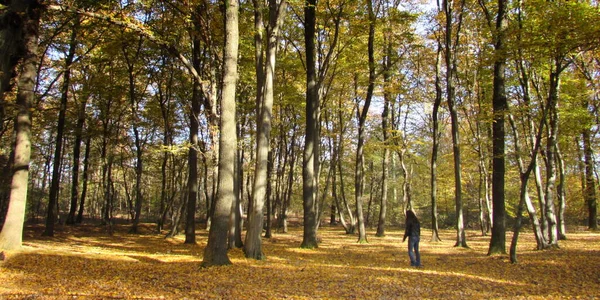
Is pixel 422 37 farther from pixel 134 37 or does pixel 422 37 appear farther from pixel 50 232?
pixel 50 232

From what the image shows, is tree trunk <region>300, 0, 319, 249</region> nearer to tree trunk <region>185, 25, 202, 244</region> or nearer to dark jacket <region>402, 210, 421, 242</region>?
tree trunk <region>185, 25, 202, 244</region>

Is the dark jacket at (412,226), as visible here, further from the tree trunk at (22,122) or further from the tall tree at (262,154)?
the tree trunk at (22,122)

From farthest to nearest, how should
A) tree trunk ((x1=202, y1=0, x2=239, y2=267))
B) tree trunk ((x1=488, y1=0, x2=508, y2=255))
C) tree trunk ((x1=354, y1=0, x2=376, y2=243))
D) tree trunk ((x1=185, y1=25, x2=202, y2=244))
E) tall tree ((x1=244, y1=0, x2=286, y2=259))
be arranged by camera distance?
tree trunk ((x1=354, y1=0, x2=376, y2=243)) < tree trunk ((x1=185, y1=25, x2=202, y2=244)) < tree trunk ((x1=488, y1=0, x2=508, y2=255)) < tall tree ((x1=244, y1=0, x2=286, y2=259)) < tree trunk ((x1=202, y1=0, x2=239, y2=267))

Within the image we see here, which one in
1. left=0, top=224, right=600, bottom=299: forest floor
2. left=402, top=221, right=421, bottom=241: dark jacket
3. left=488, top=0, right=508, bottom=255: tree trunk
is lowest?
left=0, top=224, right=600, bottom=299: forest floor

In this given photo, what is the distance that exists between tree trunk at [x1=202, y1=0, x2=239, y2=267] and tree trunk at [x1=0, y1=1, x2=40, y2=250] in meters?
5.22

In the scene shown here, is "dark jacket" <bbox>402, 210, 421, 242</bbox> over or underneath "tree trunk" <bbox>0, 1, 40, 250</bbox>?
underneath

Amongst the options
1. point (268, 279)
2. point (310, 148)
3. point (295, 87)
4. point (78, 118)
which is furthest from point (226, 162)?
point (78, 118)

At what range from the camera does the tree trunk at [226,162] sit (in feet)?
28.0

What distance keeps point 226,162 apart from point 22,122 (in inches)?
266

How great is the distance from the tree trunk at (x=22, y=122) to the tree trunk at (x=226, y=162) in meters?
5.22

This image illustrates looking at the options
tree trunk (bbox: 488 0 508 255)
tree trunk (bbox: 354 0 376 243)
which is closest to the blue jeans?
tree trunk (bbox: 488 0 508 255)

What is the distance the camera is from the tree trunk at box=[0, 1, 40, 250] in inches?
377

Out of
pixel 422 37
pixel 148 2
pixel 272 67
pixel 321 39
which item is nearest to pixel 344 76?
pixel 321 39

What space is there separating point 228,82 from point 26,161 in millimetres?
6830
